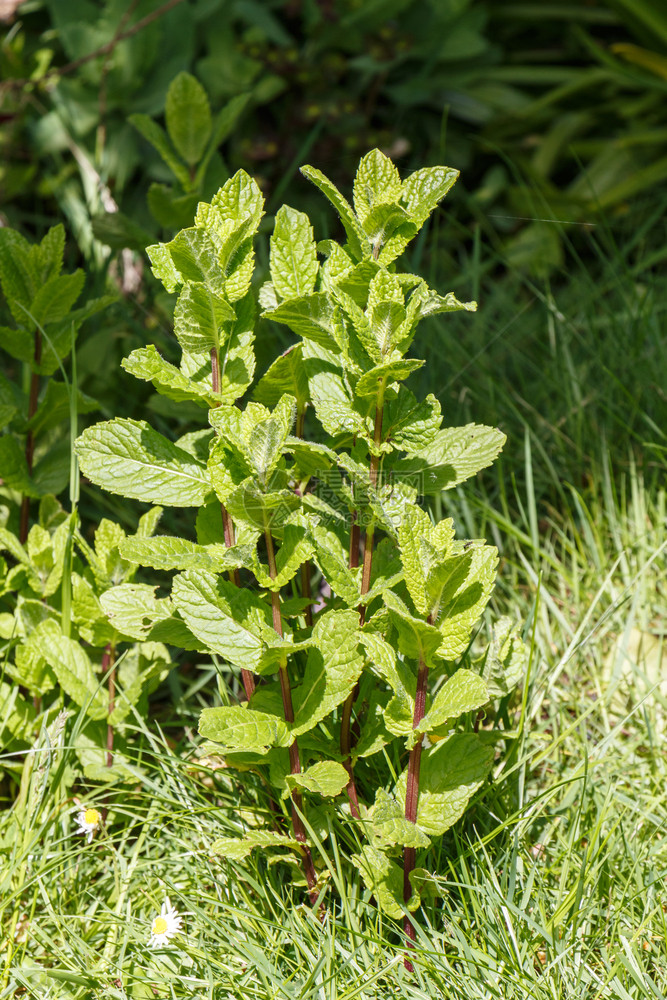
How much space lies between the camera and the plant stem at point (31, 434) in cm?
149

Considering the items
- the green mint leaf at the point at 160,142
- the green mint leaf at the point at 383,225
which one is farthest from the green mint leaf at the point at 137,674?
the green mint leaf at the point at 160,142

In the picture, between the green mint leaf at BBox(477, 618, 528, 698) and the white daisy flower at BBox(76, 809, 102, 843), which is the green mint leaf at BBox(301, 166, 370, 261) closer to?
the green mint leaf at BBox(477, 618, 528, 698)

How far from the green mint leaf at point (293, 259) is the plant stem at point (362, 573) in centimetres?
19

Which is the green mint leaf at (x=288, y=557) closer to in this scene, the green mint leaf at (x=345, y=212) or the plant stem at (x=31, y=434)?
the green mint leaf at (x=345, y=212)

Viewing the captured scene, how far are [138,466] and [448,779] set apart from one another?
54 centimetres

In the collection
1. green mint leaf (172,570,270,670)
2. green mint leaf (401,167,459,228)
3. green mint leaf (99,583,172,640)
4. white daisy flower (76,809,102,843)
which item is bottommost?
white daisy flower (76,809,102,843)

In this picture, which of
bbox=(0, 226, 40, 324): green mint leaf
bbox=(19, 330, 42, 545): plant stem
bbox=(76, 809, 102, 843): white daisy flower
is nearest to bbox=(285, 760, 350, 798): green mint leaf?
bbox=(76, 809, 102, 843): white daisy flower

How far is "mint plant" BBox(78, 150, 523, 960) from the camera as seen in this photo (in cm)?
107

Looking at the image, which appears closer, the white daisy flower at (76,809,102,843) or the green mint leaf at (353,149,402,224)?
the green mint leaf at (353,149,402,224)

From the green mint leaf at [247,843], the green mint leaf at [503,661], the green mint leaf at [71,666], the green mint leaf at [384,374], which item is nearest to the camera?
the green mint leaf at [384,374]

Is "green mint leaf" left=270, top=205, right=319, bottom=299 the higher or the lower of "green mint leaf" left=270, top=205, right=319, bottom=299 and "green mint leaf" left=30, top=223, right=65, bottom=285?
the higher

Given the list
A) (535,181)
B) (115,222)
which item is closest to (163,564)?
(115,222)

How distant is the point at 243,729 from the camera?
3.57ft

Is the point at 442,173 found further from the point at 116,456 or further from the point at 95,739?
the point at 95,739
